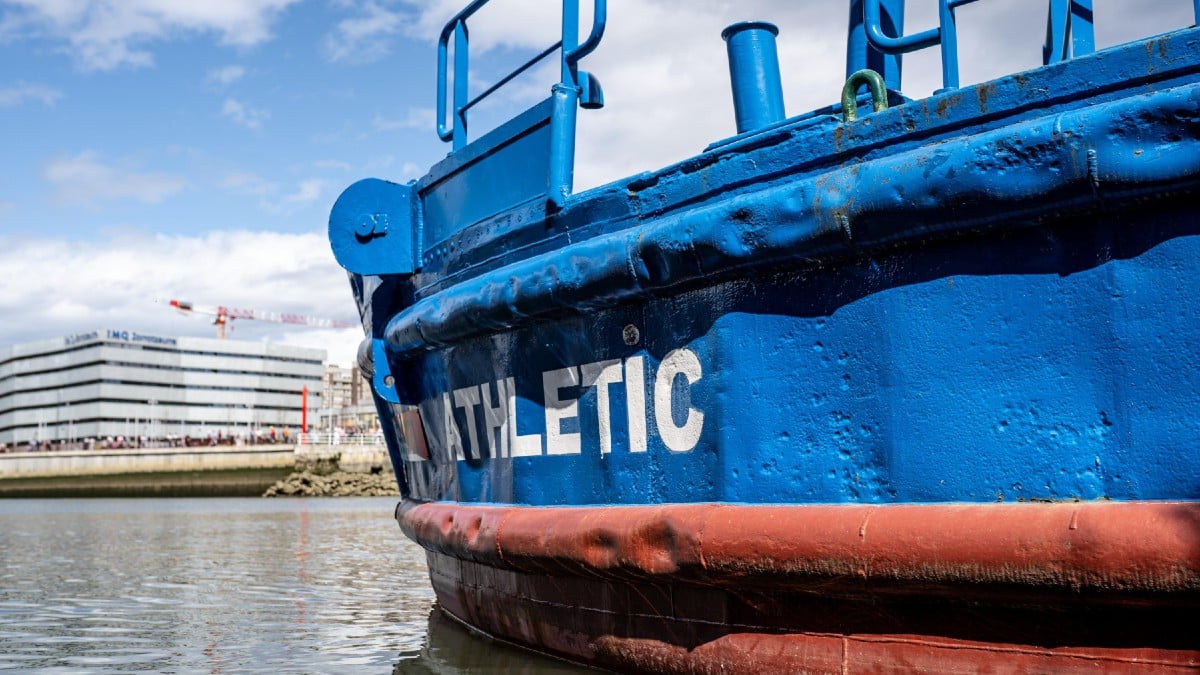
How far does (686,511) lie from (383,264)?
2.59m

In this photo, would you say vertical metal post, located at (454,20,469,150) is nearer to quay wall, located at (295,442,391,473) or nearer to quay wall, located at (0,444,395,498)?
quay wall, located at (0,444,395,498)

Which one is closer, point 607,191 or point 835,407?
point 835,407

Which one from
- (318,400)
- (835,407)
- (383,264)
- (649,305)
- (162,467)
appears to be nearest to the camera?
(835,407)

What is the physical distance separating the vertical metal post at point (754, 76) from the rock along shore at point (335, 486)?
3950 cm

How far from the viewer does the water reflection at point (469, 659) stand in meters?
4.65

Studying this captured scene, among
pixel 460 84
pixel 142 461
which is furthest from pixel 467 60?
pixel 142 461

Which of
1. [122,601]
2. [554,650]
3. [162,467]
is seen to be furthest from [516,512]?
[162,467]

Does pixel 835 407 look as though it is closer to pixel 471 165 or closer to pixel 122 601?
pixel 471 165

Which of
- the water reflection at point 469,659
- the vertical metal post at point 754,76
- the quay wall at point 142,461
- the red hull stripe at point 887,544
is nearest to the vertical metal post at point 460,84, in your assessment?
the vertical metal post at point 754,76

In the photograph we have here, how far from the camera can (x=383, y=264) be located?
5.62 meters

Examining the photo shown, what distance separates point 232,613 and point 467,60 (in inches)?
158

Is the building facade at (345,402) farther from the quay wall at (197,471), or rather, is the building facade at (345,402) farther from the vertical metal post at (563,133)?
the vertical metal post at (563,133)

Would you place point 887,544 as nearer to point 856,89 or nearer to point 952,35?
point 856,89

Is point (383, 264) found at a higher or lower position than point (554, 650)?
higher
